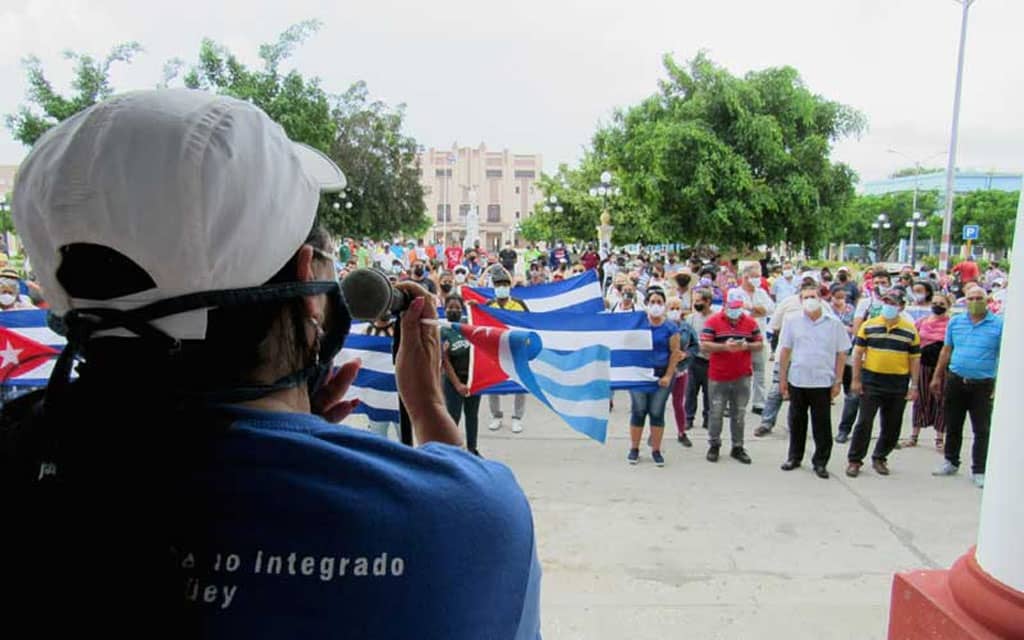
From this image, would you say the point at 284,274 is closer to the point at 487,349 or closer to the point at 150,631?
the point at 150,631

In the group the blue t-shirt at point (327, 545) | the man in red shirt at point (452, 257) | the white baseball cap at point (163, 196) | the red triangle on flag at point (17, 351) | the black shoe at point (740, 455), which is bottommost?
the black shoe at point (740, 455)

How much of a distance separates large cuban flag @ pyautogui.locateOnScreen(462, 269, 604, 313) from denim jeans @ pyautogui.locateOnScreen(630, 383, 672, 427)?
73.3 inches

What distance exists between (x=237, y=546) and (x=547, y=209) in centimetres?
4807

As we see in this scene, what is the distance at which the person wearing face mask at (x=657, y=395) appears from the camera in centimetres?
783

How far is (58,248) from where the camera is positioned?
87 centimetres

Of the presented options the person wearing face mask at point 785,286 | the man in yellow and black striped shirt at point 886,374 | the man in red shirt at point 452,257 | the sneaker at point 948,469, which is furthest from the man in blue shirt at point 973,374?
the man in red shirt at point 452,257

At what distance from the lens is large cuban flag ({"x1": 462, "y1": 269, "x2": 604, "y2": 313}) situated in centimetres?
941

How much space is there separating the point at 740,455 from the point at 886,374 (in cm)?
171

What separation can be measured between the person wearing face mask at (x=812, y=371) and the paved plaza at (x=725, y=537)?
1.01 ft

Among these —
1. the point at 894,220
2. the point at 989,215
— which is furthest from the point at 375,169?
the point at 894,220

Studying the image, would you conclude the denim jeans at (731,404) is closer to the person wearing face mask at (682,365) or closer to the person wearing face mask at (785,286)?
the person wearing face mask at (682,365)

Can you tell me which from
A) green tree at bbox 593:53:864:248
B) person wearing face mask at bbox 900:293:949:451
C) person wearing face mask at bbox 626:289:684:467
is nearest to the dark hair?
Result: person wearing face mask at bbox 626:289:684:467

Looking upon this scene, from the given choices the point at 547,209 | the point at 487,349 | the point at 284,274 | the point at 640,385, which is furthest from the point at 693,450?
→ the point at 547,209

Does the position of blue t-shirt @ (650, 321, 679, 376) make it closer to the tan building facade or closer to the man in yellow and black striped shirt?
the man in yellow and black striped shirt
